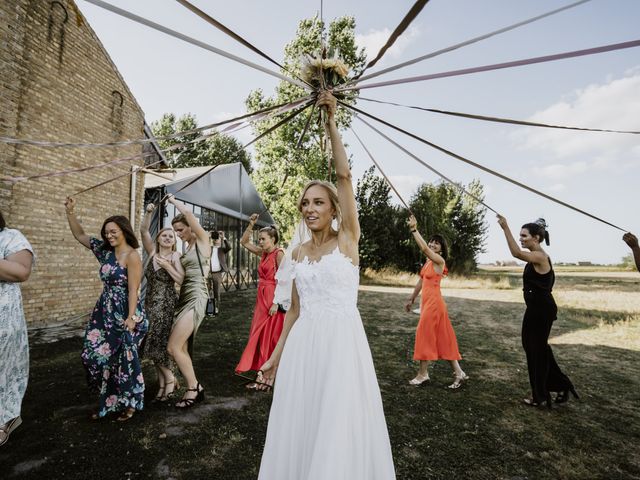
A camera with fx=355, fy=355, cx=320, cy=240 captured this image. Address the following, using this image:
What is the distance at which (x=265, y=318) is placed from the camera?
16.0 ft

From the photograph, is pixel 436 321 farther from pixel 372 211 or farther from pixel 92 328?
pixel 372 211

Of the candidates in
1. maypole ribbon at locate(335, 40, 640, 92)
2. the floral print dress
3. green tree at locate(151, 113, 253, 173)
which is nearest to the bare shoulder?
maypole ribbon at locate(335, 40, 640, 92)

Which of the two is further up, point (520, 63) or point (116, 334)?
point (520, 63)

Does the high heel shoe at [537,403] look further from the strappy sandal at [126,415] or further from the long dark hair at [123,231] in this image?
the long dark hair at [123,231]

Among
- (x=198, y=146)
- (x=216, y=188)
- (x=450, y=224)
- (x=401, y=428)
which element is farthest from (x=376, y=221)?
(x=401, y=428)

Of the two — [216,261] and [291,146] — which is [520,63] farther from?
[291,146]

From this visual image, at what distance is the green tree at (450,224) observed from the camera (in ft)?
90.7

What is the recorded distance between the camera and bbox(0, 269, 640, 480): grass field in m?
2.82

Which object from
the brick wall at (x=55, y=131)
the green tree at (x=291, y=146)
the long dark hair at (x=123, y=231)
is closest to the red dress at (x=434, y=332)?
the long dark hair at (x=123, y=231)

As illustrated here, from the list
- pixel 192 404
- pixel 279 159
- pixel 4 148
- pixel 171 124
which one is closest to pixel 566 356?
pixel 192 404

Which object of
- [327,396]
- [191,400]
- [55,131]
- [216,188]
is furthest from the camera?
[216,188]

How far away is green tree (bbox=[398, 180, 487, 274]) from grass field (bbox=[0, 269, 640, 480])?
2116 centimetres

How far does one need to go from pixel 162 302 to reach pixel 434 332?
3495 mm

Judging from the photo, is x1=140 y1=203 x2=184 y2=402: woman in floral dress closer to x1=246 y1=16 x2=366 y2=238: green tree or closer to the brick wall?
the brick wall
